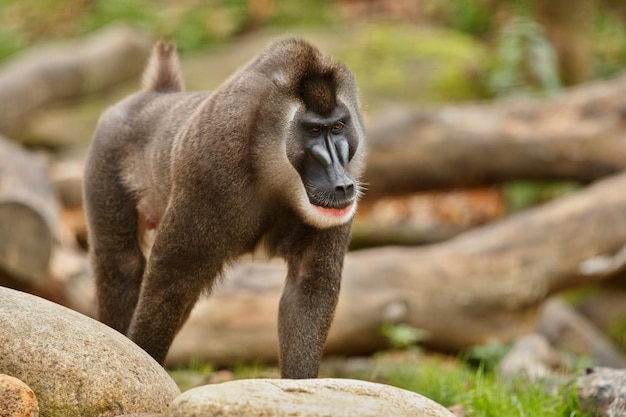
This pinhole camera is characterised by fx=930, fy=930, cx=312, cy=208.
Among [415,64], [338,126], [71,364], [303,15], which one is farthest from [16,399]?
[303,15]

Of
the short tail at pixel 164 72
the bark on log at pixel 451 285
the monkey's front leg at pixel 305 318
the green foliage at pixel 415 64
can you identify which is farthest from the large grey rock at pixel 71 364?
the green foliage at pixel 415 64

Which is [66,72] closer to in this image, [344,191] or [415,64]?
[415,64]

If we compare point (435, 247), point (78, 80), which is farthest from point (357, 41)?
point (435, 247)

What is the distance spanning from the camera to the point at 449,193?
31.8 ft

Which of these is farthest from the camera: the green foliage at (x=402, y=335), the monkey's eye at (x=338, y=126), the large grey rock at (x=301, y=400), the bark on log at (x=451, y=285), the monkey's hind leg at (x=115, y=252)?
the bark on log at (x=451, y=285)

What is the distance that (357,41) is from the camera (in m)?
13.8

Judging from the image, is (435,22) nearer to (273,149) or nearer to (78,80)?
(78,80)

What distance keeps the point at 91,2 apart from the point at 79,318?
42.9 feet

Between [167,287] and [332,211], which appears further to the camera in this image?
[167,287]

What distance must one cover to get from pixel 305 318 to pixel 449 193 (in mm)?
5264

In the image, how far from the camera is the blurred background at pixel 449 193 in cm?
758

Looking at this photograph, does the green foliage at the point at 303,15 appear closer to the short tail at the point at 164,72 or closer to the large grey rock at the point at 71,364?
the short tail at the point at 164,72

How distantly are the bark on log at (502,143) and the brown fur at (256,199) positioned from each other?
4104 mm

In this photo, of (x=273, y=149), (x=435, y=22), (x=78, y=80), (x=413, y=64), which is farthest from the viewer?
(x=435, y=22)
